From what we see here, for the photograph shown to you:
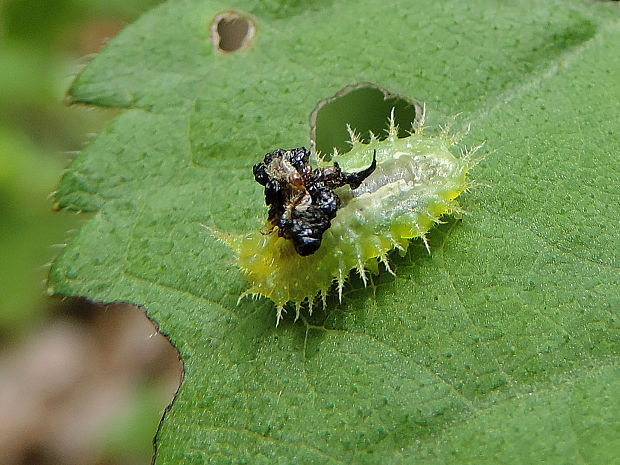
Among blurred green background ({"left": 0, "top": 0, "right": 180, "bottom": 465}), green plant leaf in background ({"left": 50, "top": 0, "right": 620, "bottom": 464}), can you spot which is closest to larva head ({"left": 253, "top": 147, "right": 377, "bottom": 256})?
green plant leaf in background ({"left": 50, "top": 0, "right": 620, "bottom": 464})

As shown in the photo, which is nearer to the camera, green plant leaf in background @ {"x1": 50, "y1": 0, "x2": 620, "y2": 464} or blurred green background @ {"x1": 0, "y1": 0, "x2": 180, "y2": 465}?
green plant leaf in background @ {"x1": 50, "y1": 0, "x2": 620, "y2": 464}

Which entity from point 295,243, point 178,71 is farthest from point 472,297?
point 178,71

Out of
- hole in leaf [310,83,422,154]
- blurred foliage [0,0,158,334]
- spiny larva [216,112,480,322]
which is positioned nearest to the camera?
spiny larva [216,112,480,322]

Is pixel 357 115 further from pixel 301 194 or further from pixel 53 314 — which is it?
pixel 53 314

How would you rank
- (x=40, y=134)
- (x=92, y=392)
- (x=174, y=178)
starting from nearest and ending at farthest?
(x=174, y=178), (x=40, y=134), (x=92, y=392)

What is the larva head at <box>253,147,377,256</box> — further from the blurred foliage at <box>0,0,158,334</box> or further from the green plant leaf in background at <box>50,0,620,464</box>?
the blurred foliage at <box>0,0,158,334</box>

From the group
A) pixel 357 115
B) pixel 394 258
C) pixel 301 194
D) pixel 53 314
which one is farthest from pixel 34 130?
pixel 394 258

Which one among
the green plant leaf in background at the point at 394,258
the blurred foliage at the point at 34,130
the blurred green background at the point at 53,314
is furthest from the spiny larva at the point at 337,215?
the blurred foliage at the point at 34,130

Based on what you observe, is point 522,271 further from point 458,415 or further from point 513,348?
point 458,415
